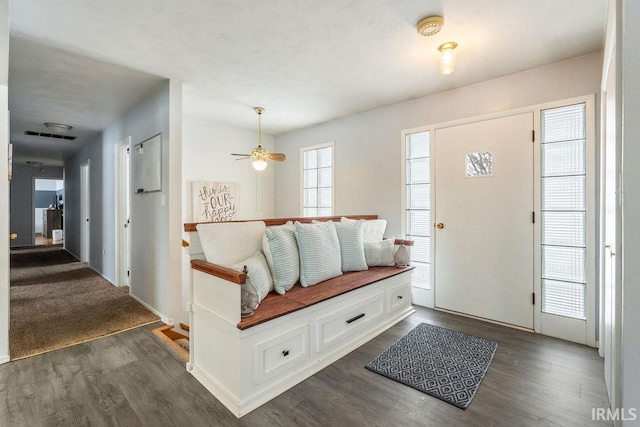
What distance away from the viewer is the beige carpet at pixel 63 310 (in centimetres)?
250

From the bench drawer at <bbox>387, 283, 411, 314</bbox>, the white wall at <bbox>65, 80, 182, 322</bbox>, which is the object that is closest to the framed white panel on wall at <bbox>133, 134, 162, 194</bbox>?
the white wall at <bbox>65, 80, 182, 322</bbox>

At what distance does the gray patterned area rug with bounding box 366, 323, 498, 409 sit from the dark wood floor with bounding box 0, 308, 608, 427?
58 millimetres

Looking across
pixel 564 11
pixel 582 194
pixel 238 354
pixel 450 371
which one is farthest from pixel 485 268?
pixel 238 354

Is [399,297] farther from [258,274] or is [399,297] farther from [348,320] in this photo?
[258,274]

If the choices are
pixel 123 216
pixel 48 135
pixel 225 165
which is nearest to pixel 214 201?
pixel 225 165

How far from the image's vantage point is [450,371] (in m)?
2.01

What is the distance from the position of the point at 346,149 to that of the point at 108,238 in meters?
3.88

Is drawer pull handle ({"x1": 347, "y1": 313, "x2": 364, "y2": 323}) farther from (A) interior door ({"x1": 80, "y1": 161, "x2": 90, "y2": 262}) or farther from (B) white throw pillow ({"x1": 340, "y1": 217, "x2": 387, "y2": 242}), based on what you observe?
(A) interior door ({"x1": 80, "y1": 161, "x2": 90, "y2": 262})

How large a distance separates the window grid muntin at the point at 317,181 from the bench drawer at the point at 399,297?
1748 millimetres

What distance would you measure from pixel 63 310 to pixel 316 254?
9.60 ft

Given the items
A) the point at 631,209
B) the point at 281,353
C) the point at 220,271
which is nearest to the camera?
the point at 631,209

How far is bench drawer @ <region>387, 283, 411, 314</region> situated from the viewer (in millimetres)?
2842

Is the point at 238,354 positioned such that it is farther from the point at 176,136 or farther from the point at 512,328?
the point at 512,328

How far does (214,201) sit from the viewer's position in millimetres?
4523
